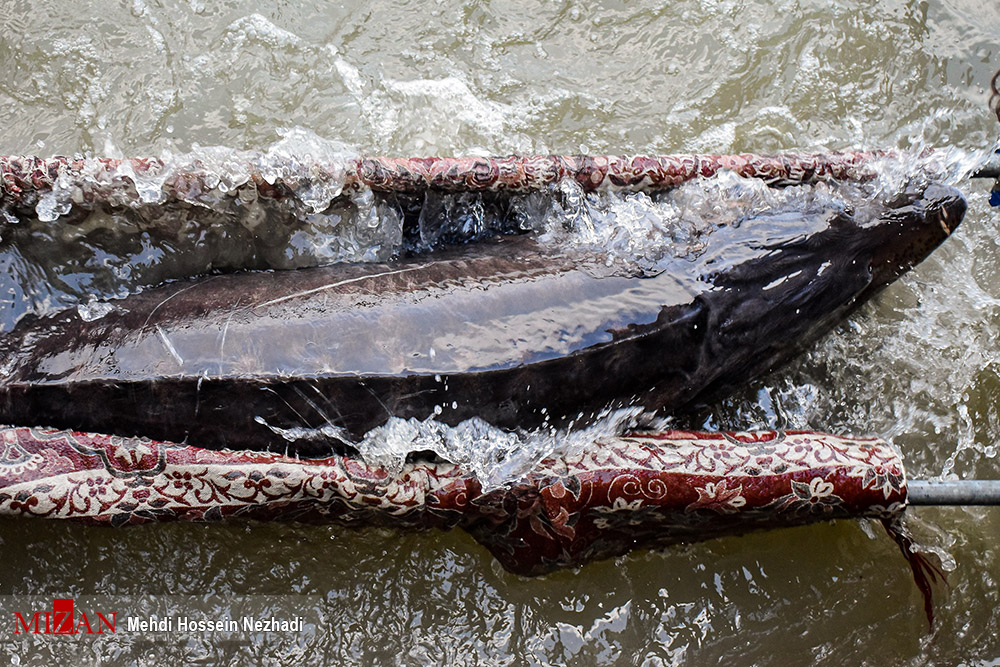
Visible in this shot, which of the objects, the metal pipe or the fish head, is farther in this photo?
the fish head

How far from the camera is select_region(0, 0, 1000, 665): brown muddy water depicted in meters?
2.64

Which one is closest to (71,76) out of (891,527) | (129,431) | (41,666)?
(129,431)

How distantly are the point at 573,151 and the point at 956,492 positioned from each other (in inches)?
80.0

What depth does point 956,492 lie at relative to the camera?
223 centimetres

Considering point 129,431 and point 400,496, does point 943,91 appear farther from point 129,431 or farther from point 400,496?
point 129,431

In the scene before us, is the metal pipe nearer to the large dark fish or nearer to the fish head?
the large dark fish

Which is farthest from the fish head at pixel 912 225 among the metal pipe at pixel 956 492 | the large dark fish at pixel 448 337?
the metal pipe at pixel 956 492

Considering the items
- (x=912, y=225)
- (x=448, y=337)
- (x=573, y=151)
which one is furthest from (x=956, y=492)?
(x=573, y=151)

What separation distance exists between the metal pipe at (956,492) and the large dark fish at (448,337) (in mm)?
628

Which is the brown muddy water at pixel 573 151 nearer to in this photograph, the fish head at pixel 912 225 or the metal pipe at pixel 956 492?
the fish head at pixel 912 225

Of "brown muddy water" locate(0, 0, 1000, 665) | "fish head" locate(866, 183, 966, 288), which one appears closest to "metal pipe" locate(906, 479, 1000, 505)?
"brown muddy water" locate(0, 0, 1000, 665)

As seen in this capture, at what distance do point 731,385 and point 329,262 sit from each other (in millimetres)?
1416

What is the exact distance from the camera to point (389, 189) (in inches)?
105

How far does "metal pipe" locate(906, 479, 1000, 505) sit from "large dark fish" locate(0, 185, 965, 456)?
63cm
